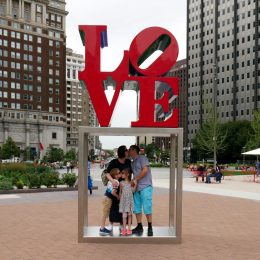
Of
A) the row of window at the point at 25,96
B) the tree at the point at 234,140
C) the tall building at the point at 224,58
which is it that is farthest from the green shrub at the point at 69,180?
the tall building at the point at 224,58

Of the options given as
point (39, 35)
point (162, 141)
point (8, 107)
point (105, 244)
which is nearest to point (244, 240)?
point (105, 244)

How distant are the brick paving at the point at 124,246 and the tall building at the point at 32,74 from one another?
308 ft

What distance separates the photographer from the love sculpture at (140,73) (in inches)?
371

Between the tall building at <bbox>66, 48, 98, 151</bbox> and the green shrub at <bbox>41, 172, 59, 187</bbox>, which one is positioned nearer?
the green shrub at <bbox>41, 172, 59, 187</bbox>

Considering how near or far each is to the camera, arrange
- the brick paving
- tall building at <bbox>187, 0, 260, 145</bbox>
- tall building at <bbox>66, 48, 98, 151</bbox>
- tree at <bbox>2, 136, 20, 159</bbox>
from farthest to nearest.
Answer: tall building at <bbox>66, 48, 98, 151</bbox>, tall building at <bbox>187, 0, 260, 145</bbox>, tree at <bbox>2, 136, 20, 159</bbox>, the brick paving

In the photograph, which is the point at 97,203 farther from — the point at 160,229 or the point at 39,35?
the point at 39,35

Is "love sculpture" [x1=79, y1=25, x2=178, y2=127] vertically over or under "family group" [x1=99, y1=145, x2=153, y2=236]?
over

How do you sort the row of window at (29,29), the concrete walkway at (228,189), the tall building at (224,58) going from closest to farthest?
the concrete walkway at (228,189) < the row of window at (29,29) < the tall building at (224,58)

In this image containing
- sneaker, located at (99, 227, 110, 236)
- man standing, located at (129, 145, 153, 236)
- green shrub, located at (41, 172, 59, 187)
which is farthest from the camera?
green shrub, located at (41, 172, 59, 187)

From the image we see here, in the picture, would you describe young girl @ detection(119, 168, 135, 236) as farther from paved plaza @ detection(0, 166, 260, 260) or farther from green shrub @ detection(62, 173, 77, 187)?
green shrub @ detection(62, 173, 77, 187)

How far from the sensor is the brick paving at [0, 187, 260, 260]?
317 inches

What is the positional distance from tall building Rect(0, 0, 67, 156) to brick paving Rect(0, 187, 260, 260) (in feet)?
308

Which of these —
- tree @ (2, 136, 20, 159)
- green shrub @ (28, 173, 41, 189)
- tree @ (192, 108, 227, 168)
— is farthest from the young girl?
tree @ (2, 136, 20, 159)

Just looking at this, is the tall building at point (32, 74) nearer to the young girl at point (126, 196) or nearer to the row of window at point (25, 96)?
the row of window at point (25, 96)
